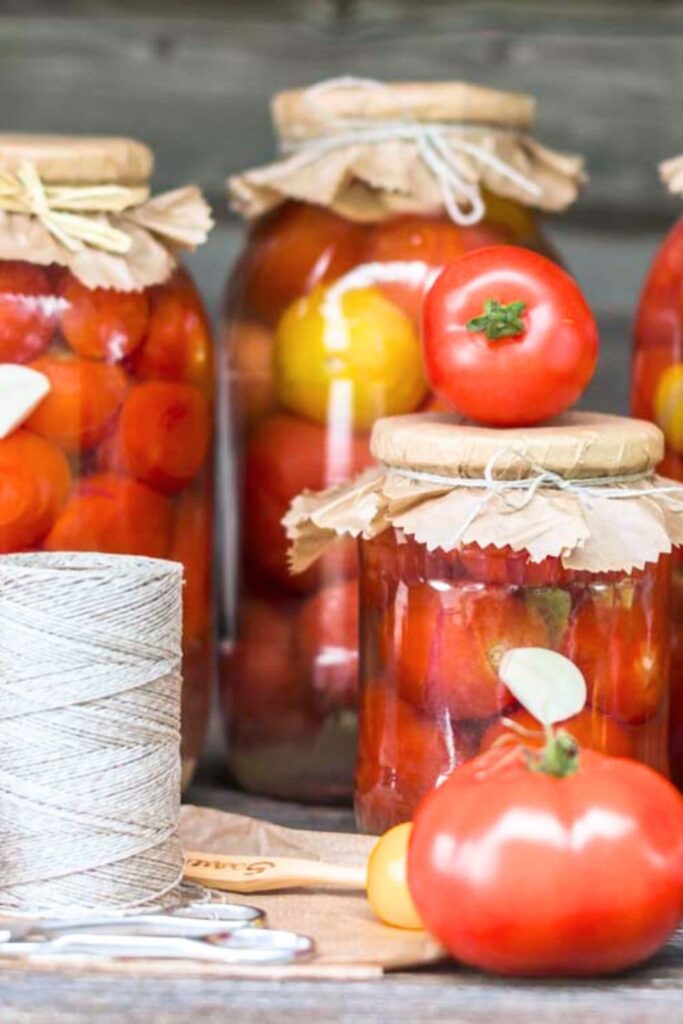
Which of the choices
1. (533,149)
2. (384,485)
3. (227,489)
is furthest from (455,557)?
(227,489)

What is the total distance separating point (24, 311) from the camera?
97 centimetres

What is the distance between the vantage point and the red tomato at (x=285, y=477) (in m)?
1.09

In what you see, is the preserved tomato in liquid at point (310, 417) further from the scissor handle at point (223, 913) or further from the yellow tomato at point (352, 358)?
the scissor handle at point (223, 913)

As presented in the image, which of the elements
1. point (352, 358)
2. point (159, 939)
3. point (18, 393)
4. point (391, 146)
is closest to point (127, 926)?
point (159, 939)

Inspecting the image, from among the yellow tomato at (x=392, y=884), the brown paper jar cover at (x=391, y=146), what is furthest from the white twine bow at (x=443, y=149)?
the yellow tomato at (x=392, y=884)

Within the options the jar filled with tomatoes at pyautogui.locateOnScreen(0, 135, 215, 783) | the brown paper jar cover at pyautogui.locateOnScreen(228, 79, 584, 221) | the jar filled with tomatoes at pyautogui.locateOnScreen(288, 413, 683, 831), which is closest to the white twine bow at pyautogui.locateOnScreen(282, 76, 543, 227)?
the brown paper jar cover at pyautogui.locateOnScreen(228, 79, 584, 221)

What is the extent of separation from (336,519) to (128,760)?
0.60ft

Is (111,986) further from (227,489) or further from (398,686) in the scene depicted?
(227,489)

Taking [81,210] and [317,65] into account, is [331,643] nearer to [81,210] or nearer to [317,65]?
[81,210]

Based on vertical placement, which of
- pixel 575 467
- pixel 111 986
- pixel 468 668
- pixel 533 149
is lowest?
pixel 111 986

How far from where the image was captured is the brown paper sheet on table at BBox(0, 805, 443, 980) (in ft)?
2.44

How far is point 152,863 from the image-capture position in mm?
818

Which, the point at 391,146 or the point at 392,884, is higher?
the point at 391,146

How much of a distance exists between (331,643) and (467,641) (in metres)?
0.23
